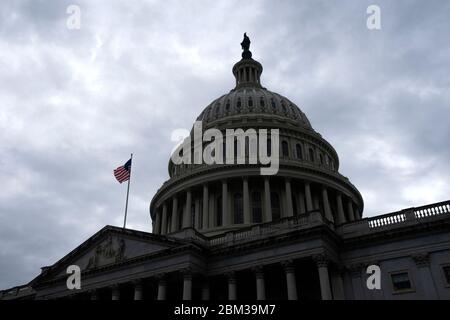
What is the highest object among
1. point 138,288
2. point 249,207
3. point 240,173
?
point 240,173

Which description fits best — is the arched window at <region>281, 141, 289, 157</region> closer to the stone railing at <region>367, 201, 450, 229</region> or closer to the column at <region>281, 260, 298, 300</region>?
the stone railing at <region>367, 201, 450, 229</region>

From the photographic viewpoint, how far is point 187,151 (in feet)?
204

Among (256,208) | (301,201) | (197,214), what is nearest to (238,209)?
(256,208)

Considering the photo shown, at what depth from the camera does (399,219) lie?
108ft

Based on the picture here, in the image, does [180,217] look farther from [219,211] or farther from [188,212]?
[219,211]

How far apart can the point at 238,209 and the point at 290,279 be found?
67.3 ft

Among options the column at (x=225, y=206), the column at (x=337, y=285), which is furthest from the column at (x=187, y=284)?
the column at (x=225, y=206)

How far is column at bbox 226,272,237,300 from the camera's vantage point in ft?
109

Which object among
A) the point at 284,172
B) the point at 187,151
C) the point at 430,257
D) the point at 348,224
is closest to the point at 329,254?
the point at 348,224

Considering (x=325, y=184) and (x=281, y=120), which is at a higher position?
(x=281, y=120)

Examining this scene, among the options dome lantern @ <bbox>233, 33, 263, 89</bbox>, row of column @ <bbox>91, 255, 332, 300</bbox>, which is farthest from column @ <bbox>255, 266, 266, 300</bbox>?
dome lantern @ <bbox>233, 33, 263, 89</bbox>
